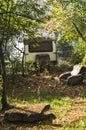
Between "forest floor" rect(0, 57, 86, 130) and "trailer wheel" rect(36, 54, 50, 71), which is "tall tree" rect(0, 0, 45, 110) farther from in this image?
"trailer wheel" rect(36, 54, 50, 71)

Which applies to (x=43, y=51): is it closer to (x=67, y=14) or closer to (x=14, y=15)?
(x=67, y=14)

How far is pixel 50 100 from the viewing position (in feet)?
43.4

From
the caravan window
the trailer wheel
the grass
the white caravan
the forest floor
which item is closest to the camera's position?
the grass

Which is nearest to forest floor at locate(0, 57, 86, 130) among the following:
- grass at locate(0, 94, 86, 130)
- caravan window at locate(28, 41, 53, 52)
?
grass at locate(0, 94, 86, 130)

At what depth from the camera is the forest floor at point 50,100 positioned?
30.4ft

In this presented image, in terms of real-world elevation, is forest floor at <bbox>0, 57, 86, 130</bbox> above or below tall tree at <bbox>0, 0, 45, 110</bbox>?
below

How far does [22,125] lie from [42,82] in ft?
32.5

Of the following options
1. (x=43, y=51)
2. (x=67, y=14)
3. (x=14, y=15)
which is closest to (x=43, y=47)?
(x=43, y=51)

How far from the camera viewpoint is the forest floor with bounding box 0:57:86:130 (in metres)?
9.26

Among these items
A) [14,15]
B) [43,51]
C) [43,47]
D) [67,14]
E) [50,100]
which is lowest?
[50,100]

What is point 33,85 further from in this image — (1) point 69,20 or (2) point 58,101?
(2) point 58,101

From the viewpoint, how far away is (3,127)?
9.26m

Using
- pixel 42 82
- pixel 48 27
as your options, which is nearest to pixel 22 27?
pixel 48 27

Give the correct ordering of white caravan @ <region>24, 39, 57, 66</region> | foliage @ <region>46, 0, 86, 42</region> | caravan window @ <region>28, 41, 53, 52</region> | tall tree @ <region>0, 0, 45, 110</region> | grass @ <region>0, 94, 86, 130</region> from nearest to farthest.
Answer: grass @ <region>0, 94, 86, 130</region>, tall tree @ <region>0, 0, 45, 110</region>, foliage @ <region>46, 0, 86, 42</region>, white caravan @ <region>24, 39, 57, 66</region>, caravan window @ <region>28, 41, 53, 52</region>
